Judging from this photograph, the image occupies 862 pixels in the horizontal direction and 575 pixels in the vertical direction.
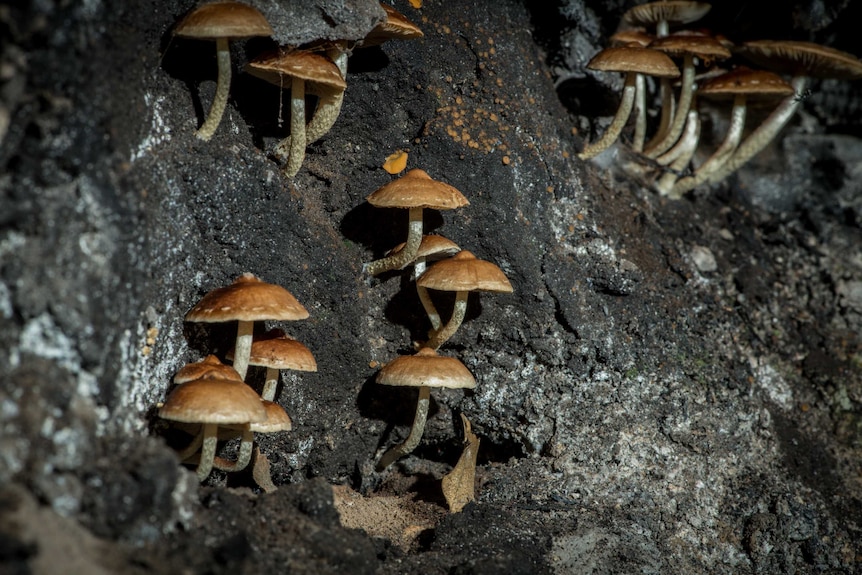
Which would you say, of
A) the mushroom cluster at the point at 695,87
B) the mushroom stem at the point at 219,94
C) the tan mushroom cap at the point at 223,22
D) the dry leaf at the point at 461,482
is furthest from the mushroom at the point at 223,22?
the mushroom cluster at the point at 695,87

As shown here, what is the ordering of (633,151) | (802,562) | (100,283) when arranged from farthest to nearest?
(633,151)
(802,562)
(100,283)

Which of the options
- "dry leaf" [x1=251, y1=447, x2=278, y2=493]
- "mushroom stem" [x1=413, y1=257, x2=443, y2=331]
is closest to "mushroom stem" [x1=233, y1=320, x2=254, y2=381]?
"dry leaf" [x1=251, y1=447, x2=278, y2=493]

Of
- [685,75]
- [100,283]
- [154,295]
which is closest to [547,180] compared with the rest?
[685,75]

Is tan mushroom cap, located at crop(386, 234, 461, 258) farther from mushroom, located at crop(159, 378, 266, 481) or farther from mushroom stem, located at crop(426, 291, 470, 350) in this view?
mushroom, located at crop(159, 378, 266, 481)

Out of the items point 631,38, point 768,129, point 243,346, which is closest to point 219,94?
point 243,346

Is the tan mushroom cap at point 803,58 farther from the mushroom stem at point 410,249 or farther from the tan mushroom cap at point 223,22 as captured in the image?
the tan mushroom cap at point 223,22

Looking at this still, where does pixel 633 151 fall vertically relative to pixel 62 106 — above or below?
below

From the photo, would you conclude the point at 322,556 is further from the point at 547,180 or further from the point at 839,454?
the point at 839,454
